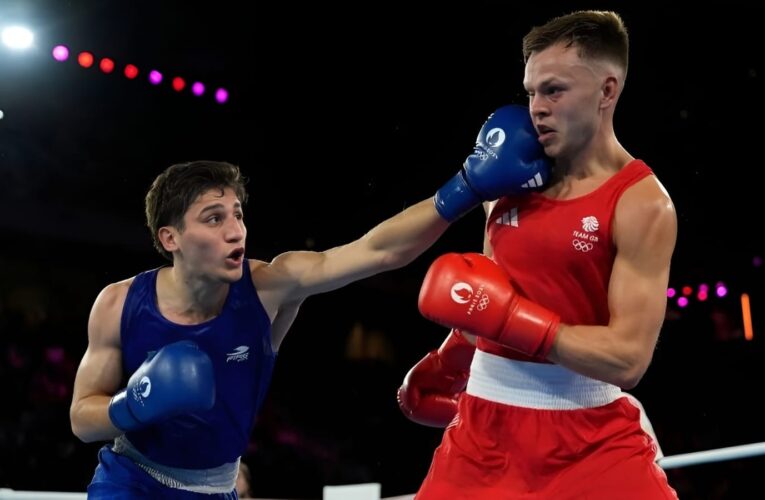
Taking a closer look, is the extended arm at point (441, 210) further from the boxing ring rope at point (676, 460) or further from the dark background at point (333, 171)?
the dark background at point (333, 171)

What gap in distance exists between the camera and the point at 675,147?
766cm

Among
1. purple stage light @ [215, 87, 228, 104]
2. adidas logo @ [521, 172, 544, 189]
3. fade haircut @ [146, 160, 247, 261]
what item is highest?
purple stage light @ [215, 87, 228, 104]

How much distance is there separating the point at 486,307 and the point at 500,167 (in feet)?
1.37

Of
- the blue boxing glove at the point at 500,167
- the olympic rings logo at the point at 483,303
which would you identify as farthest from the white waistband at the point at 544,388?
the blue boxing glove at the point at 500,167

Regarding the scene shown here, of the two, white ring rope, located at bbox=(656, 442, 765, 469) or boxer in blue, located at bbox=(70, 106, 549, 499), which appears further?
white ring rope, located at bbox=(656, 442, 765, 469)

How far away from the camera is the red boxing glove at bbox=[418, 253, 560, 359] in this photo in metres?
1.93

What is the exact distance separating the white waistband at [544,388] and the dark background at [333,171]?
473 cm

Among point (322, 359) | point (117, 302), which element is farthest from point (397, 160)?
point (117, 302)

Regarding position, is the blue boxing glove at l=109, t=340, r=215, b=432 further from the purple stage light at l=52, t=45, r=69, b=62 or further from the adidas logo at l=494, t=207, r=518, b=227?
the purple stage light at l=52, t=45, r=69, b=62

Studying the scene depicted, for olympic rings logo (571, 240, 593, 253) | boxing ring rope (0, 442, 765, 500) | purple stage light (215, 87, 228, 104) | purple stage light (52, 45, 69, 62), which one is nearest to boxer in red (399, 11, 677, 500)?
olympic rings logo (571, 240, 593, 253)

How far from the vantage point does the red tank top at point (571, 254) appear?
204cm

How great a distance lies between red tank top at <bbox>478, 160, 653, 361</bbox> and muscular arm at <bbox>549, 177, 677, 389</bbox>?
0.15ft

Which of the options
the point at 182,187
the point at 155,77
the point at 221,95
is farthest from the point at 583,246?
the point at 221,95

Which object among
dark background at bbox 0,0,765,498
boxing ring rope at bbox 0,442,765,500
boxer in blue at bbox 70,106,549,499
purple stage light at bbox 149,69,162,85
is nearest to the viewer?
boxer in blue at bbox 70,106,549,499
